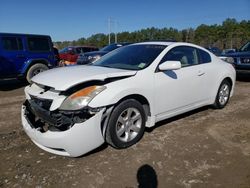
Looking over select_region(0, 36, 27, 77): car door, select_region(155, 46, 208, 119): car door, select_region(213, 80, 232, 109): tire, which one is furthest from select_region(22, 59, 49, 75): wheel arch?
select_region(213, 80, 232, 109): tire

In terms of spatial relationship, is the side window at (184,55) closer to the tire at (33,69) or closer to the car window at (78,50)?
the tire at (33,69)

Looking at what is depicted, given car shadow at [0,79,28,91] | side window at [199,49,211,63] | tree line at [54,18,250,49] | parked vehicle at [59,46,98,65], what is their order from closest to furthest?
1. side window at [199,49,211,63]
2. car shadow at [0,79,28,91]
3. parked vehicle at [59,46,98,65]
4. tree line at [54,18,250,49]

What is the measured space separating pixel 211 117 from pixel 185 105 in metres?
0.97

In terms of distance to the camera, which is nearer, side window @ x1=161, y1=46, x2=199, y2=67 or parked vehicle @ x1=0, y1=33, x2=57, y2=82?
side window @ x1=161, y1=46, x2=199, y2=67

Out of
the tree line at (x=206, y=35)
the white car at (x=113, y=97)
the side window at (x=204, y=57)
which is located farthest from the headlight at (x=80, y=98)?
the tree line at (x=206, y=35)

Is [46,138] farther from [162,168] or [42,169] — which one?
[162,168]

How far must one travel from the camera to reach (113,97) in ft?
12.1

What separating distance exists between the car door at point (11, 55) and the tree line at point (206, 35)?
89.1ft

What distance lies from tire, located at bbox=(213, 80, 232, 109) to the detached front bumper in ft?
10.9

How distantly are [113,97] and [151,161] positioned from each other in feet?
3.29

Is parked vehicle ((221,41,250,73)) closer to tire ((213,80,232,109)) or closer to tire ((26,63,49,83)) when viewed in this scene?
tire ((213,80,232,109))

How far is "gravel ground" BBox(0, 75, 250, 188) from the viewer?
10.6 ft

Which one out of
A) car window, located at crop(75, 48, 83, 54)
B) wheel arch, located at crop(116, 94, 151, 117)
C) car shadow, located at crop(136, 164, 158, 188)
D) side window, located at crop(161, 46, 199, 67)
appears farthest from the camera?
car window, located at crop(75, 48, 83, 54)

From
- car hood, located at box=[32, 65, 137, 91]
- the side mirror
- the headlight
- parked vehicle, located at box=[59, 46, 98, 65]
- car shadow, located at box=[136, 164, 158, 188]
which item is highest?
the side mirror
